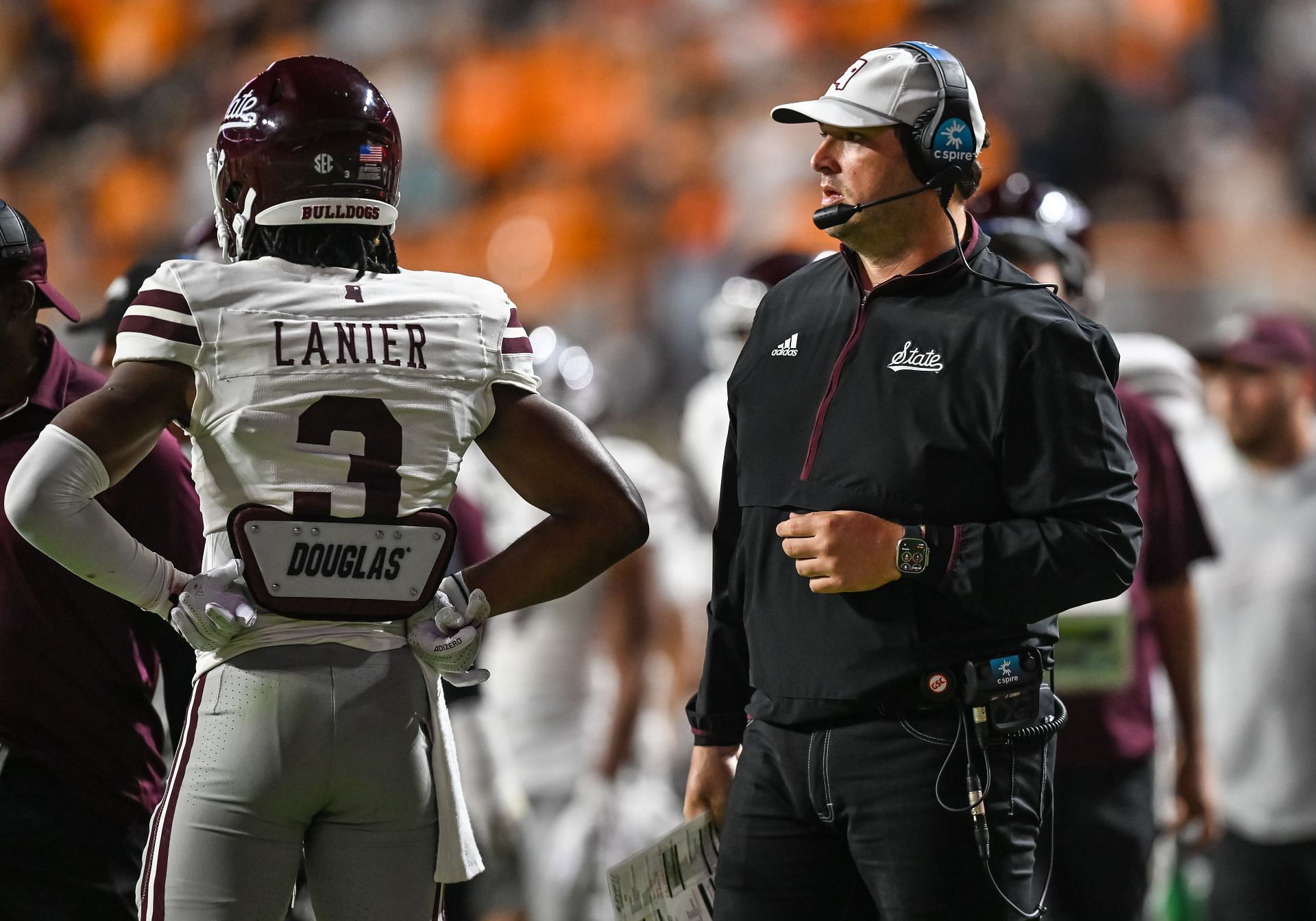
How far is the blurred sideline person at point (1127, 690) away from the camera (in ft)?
13.1

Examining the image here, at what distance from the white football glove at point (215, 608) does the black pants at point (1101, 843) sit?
7.73ft

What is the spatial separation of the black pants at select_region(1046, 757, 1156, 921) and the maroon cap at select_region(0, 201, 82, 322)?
2487 mm

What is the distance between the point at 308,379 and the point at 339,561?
0.84 ft

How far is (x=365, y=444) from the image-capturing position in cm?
237

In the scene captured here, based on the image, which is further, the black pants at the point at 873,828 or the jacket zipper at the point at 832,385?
the jacket zipper at the point at 832,385

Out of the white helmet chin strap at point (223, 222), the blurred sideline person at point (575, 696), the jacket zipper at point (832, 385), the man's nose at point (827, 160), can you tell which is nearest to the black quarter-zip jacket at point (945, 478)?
the jacket zipper at point (832, 385)

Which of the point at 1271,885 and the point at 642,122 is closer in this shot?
the point at 1271,885

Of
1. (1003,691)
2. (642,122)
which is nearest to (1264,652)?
(1003,691)

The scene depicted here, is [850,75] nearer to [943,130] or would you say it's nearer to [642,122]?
[943,130]

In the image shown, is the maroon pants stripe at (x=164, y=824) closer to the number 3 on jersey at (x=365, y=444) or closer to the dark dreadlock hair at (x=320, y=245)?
the number 3 on jersey at (x=365, y=444)

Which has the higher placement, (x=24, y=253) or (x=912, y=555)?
(x=24, y=253)

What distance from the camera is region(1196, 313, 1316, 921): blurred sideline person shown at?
4.74m

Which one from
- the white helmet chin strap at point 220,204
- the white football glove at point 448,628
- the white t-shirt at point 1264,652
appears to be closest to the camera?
the white football glove at point 448,628

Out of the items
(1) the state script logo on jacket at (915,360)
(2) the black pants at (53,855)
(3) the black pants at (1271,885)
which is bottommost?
(3) the black pants at (1271,885)
